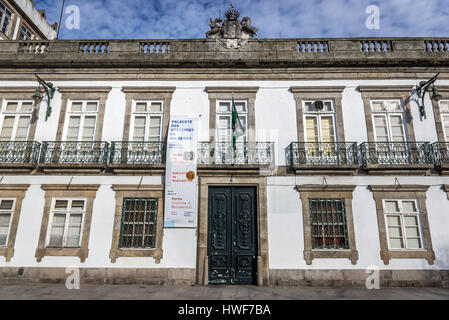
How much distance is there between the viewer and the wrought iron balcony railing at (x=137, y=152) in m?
9.20

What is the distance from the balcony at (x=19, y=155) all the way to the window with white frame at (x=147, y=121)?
10.9ft

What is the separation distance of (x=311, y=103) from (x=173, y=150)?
5.17 meters

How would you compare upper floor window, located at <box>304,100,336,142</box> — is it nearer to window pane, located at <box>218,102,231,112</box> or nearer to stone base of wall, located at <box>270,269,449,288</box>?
window pane, located at <box>218,102,231,112</box>

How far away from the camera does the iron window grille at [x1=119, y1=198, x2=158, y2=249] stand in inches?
342

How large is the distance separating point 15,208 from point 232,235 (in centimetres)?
717

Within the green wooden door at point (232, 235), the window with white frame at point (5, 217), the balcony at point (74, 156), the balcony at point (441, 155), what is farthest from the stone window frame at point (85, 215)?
the balcony at point (441, 155)

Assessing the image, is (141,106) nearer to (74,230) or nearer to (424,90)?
(74,230)

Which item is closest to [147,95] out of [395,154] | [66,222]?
[66,222]

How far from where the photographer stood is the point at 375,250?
844 centimetres

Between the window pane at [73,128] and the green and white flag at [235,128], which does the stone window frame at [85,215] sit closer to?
the window pane at [73,128]

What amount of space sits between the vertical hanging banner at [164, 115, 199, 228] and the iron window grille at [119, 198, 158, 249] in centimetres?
52

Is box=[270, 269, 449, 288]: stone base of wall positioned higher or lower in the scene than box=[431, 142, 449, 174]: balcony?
lower

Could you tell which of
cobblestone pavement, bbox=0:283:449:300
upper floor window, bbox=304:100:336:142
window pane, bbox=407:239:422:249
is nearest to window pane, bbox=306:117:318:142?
upper floor window, bbox=304:100:336:142

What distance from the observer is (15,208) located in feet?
29.6
